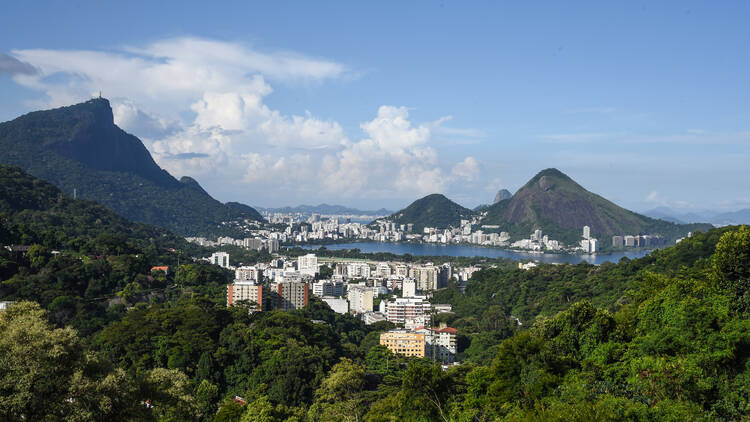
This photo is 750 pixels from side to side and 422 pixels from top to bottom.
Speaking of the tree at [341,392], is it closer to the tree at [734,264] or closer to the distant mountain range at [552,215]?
the tree at [734,264]

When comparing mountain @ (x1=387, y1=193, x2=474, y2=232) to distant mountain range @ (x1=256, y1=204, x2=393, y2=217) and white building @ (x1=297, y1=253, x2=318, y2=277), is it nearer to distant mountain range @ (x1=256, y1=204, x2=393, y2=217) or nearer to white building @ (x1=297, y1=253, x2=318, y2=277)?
white building @ (x1=297, y1=253, x2=318, y2=277)

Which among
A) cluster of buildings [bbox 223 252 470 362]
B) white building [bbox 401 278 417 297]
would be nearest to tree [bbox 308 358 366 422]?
cluster of buildings [bbox 223 252 470 362]

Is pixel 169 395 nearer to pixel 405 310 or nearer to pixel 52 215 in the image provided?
pixel 405 310

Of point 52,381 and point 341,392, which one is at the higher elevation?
point 52,381

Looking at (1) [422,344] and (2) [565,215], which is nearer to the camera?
(1) [422,344]

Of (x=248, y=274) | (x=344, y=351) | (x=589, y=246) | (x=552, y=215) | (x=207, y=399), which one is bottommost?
(x=344, y=351)

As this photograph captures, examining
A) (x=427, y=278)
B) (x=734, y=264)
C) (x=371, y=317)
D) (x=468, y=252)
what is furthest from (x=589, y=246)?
(x=734, y=264)

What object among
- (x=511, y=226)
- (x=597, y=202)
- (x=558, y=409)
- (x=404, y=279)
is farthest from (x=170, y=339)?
(x=597, y=202)
